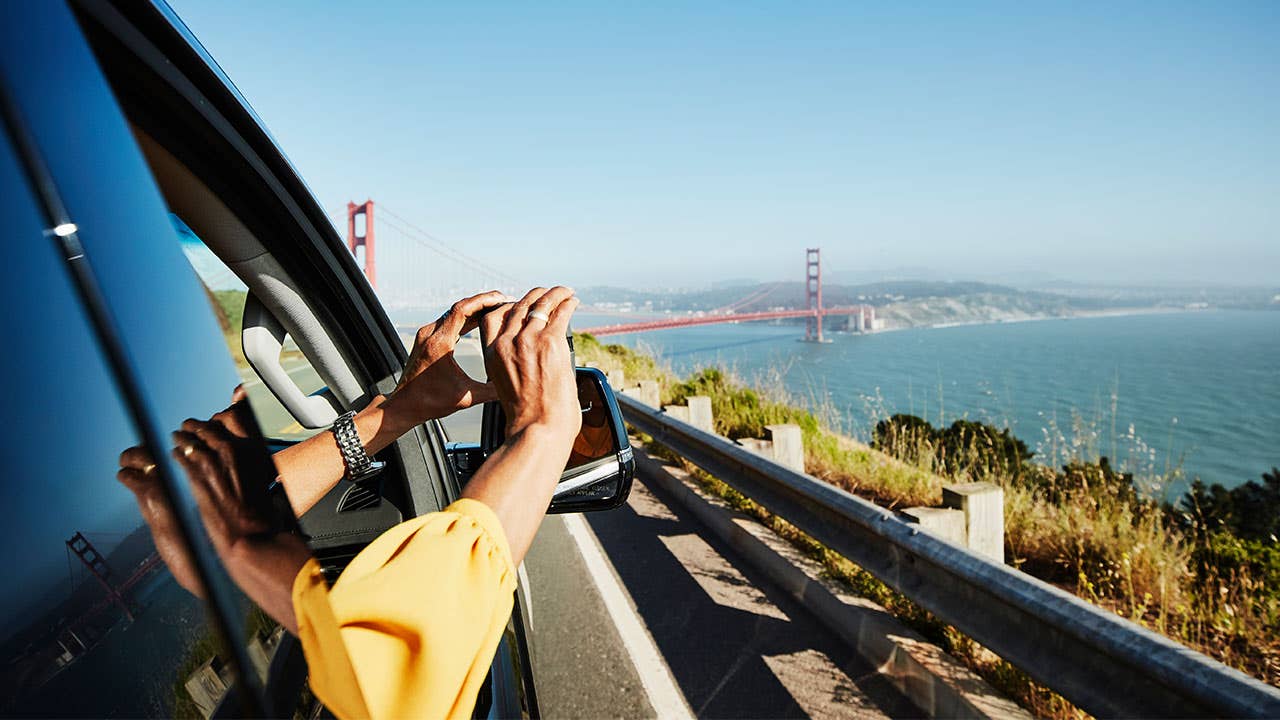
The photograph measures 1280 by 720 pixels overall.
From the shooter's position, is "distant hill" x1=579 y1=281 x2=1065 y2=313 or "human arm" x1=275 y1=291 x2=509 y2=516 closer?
"human arm" x1=275 y1=291 x2=509 y2=516

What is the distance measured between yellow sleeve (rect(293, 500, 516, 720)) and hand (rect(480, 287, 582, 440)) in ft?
0.57

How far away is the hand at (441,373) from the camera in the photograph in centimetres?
121

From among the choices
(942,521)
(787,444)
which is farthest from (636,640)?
(787,444)

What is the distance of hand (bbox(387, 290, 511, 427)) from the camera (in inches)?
47.5

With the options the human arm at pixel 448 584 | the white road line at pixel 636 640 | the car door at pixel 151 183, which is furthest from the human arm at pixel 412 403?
the white road line at pixel 636 640

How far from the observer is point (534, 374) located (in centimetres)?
100

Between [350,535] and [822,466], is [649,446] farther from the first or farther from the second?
[350,535]

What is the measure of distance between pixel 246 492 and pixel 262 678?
17cm

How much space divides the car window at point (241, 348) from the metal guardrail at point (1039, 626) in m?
2.18

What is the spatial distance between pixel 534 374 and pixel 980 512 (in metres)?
3.17

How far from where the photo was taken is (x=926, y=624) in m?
3.67

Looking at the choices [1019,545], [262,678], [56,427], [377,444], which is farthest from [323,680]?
[1019,545]

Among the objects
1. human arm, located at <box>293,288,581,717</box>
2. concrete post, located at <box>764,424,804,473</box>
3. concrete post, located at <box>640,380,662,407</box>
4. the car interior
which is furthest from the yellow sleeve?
concrete post, located at <box>640,380,662,407</box>

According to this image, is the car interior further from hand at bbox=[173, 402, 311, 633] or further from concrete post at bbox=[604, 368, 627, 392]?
concrete post at bbox=[604, 368, 627, 392]
